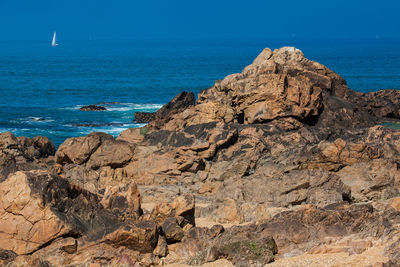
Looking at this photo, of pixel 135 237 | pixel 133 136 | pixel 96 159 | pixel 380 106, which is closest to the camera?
pixel 135 237

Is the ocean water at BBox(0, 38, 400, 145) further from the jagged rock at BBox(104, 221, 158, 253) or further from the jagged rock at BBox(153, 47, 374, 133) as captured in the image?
the jagged rock at BBox(104, 221, 158, 253)

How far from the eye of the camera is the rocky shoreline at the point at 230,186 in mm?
18594

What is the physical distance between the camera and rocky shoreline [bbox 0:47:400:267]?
1859 centimetres

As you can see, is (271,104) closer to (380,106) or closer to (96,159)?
(96,159)

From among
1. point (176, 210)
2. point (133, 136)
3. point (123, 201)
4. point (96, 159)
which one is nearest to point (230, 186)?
point (176, 210)

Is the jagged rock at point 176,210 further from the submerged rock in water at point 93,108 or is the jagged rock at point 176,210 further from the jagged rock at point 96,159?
the submerged rock in water at point 93,108

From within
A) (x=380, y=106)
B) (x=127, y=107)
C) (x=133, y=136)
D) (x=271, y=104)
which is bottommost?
(x=127, y=107)

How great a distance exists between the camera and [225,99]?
123ft

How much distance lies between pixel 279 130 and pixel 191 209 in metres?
12.3

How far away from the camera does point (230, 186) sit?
89.4 feet

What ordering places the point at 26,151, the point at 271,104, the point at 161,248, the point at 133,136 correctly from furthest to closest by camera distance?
1. the point at 26,151
2. the point at 271,104
3. the point at 133,136
4. the point at 161,248

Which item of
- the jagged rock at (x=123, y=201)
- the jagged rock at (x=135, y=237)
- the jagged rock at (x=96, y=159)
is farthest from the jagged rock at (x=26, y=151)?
the jagged rock at (x=135, y=237)

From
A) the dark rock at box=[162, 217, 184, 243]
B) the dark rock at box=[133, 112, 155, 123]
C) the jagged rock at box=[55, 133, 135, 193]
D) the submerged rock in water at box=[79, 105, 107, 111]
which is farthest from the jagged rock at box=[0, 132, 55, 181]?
the submerged rock in water at box=[79, 105, 107, 111]

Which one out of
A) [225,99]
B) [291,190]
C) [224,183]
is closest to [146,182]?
[224,183]
